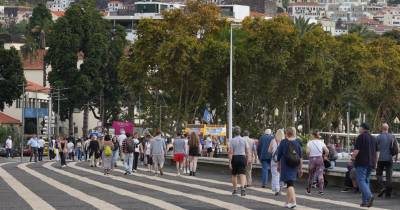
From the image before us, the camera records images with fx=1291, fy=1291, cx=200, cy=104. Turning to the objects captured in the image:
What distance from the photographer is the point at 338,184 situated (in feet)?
115

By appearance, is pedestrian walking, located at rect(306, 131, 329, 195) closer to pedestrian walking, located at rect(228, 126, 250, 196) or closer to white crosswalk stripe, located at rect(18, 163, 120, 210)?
pedestrian walking, located at rect(228, 126, 250, 196)

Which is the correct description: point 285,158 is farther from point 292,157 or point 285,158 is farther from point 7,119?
point 7,119

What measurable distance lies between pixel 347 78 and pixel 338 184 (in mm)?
60999

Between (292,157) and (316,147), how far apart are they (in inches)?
252

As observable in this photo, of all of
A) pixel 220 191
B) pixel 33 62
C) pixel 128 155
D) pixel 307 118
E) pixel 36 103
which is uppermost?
pixel 33 62

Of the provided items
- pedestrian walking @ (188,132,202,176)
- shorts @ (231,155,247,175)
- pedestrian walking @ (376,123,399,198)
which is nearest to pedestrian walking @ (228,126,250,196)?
shorts @ (231,155,247,175)

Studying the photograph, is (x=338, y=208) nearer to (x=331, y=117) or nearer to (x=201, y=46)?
(x=201, y=46)

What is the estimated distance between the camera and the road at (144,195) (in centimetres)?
2631

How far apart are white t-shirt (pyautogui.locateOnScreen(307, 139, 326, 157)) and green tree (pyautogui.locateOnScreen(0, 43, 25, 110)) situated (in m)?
81.6

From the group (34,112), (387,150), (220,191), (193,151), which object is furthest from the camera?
(34,112)

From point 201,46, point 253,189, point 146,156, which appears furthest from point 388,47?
point 253,189

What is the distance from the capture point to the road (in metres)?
26.3

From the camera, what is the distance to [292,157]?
83.1 feet

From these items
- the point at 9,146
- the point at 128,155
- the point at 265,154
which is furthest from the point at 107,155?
the point at 9,146
